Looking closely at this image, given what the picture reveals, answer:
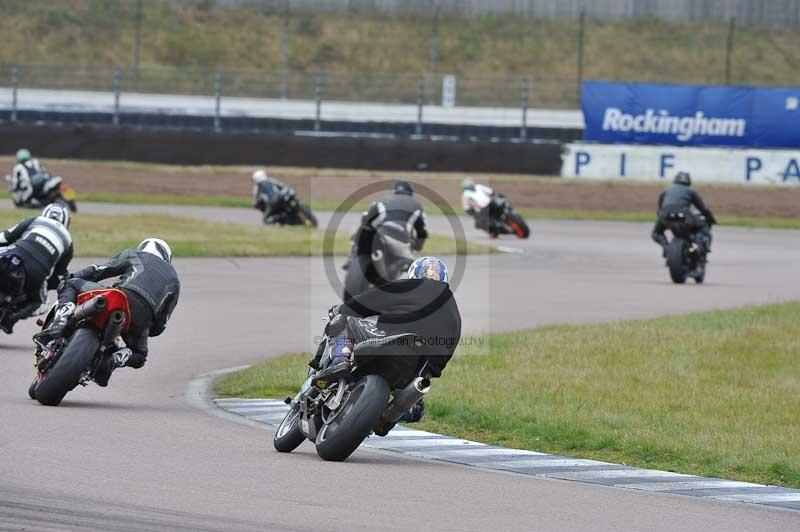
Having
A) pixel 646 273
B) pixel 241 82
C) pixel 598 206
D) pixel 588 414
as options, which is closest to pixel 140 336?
pixel 588 414

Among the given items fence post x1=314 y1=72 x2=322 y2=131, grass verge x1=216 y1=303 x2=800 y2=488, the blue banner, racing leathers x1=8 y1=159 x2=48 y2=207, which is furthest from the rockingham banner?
grass verge x1=216 y1=303 x2=800 y2=488

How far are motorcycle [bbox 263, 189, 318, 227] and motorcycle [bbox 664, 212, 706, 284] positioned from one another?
30.6 ft

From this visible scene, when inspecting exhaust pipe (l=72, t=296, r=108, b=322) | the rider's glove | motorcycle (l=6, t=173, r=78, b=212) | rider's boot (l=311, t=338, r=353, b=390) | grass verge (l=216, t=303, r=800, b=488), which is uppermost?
motorcycle (l=6, t=173, r=78, b=212)

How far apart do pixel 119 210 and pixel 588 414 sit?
73.6 ft

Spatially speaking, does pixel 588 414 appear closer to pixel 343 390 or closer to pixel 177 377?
pixel 343 390

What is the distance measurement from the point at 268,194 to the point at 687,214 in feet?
33.6

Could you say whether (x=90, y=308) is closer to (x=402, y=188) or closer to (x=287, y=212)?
(x=402, y=188)

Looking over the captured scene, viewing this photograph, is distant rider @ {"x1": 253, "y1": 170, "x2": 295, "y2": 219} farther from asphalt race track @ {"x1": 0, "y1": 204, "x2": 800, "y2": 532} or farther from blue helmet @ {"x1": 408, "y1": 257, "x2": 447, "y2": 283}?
blue helmet @ {"x1": 408, "y1": 257, "x2": 447, "y2": 283}

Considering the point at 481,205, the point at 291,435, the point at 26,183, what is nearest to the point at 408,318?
the point at 291,435

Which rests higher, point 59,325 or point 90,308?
point 90,308

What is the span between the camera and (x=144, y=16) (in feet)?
171

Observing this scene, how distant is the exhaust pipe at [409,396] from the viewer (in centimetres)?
867

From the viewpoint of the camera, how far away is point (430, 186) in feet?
117

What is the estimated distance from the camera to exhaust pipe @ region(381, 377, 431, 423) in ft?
28.5
